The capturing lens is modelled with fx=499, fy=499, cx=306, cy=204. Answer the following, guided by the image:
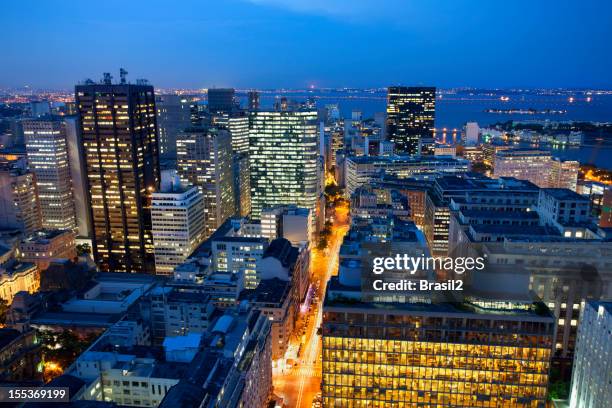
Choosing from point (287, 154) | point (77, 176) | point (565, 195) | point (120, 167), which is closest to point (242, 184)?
point (287, 154)

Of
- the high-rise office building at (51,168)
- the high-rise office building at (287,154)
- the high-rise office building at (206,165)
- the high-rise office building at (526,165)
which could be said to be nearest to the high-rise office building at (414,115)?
the high-rise office building at (526,165)

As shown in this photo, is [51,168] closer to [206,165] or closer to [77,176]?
[77,176]

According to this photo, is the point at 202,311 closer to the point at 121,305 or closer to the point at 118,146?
the point at 121,305

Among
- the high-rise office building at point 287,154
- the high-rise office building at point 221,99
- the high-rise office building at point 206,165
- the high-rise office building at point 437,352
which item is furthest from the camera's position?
the high-rise office building at point 221,99

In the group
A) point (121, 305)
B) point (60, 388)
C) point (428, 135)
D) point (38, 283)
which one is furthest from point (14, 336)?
point (428, 135)

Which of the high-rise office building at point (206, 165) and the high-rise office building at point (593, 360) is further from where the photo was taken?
the high-rise office building at point (206, 165)

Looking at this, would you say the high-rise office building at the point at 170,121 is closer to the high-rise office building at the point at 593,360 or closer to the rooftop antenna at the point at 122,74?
the rooftop antenna at the point at 122,74
